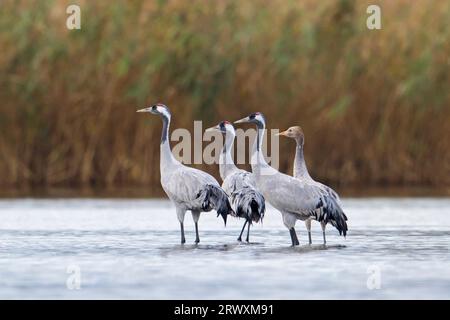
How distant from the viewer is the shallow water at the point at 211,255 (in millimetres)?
9297

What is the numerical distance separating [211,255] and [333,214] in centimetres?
122

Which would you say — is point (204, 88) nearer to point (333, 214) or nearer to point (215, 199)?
point (215, 199)

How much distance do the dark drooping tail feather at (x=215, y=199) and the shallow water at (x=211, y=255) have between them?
357 millimetres

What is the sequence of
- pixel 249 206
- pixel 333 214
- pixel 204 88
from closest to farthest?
pixel 333 214 < pixel 249 206 < pixel 204 88

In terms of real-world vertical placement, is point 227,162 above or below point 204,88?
below

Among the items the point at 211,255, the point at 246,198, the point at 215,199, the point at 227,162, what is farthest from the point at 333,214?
the point at 227,162

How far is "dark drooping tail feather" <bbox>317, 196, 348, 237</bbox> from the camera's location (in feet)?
38.7

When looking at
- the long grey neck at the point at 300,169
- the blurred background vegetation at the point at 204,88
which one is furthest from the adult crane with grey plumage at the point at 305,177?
the blurred background vegetation at the point at 204,88

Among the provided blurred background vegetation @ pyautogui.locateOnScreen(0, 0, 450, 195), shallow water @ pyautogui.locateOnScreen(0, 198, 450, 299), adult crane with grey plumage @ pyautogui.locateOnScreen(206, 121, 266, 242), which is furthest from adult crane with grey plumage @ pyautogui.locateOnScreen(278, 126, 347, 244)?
blurred background vegetation @ pyautogui.locateOnScreen(0, 0, 450, 195)

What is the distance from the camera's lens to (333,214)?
11.8m

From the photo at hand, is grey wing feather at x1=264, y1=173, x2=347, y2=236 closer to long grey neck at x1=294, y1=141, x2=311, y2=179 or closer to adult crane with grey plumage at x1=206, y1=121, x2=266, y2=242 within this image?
adult crane with grey plumage at x1=206, y1=121, x2=266, y2=242

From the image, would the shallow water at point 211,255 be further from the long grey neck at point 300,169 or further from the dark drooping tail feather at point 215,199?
the long grey neck at point 300,169

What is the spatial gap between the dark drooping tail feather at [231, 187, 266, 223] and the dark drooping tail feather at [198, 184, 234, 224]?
0.60 feet
